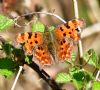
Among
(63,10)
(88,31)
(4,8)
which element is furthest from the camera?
(63,10)

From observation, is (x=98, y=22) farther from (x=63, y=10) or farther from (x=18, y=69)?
(x=18, y=69)

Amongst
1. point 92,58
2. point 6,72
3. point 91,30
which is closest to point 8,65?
point 6,72

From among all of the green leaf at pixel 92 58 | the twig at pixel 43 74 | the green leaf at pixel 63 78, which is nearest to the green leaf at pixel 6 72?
the twig at pixel 43 74

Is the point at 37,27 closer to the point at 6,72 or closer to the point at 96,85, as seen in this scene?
the point at 6,72

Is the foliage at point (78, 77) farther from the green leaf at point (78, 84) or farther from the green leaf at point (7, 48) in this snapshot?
the green leaf at point (7, 48)

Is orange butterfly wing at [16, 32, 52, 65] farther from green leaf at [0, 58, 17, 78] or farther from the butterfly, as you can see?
green leaf at [0, 58, 17, 78]

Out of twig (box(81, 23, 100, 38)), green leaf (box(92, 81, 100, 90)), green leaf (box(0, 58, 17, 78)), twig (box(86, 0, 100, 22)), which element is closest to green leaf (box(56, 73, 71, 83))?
green leaf (box(92, 81, 100, 90))

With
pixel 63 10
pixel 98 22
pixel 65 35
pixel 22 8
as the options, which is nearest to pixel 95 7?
pixel 98 22
